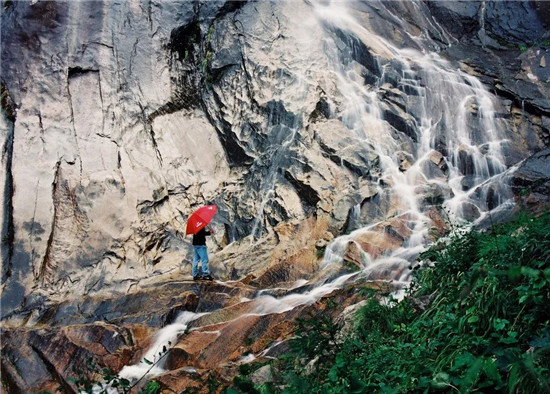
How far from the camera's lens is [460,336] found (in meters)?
3.67

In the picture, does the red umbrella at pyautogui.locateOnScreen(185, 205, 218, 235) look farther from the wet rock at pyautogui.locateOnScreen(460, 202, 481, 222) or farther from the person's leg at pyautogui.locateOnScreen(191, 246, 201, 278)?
the wet rock at pyautogui.locateOnScreen(460, 202, 481, 222)

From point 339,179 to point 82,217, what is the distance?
5.87 m

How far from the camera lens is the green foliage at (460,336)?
9.02 ft

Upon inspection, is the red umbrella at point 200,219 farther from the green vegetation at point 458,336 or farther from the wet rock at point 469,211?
the wet rock at point 469,211

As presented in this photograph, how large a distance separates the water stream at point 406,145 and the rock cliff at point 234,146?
0.05m

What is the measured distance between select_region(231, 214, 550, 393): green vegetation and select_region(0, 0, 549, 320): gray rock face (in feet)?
17.6

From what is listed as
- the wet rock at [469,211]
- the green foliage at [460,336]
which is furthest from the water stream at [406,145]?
the green foliage at [460,336]

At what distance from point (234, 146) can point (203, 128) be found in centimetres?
103

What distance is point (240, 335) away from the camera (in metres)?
7.25

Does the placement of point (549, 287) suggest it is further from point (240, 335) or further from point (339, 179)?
point (339, 179)

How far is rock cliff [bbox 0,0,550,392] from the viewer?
381 inches

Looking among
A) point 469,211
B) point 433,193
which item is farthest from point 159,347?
point 469,211

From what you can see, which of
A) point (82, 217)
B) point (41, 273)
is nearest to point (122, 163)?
point (82, 217)

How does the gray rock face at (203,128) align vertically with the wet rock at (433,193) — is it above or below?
above
